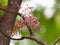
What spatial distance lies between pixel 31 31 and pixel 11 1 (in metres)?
0.28

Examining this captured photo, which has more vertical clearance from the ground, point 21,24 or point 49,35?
point 21,24

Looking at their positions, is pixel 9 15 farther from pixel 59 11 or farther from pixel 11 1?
pixel 59 11

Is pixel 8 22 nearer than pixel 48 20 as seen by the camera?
Yes

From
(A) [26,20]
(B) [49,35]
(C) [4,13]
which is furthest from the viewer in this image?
(B) [49,35]

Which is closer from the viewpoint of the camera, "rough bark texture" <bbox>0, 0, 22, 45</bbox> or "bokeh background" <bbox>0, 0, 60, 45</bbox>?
"rough bark texture" <bbox>0, 0, 22, 45</bbox>

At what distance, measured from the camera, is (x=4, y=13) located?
209cm

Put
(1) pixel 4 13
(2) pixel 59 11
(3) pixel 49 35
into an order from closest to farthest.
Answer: (1) pixel 4 13 → (3) pixel 49 35 → (2) pixel 59 11

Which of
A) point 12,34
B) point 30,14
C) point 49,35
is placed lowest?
point 49,35

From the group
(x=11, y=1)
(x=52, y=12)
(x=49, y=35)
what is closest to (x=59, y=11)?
(x=52, y=12)

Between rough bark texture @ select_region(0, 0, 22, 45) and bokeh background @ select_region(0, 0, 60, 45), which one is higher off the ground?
rough bark texture @ select_region(0, 0, 22, 45)

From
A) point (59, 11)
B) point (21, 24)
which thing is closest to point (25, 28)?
point (21, 24)

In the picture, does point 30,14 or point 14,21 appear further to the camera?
point 14,21

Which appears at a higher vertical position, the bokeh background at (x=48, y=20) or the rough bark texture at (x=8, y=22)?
the rough bark texture at (x=8, y=22)

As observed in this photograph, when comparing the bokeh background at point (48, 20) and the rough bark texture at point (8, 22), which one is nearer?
the rough bark texture at point (8, 22)
